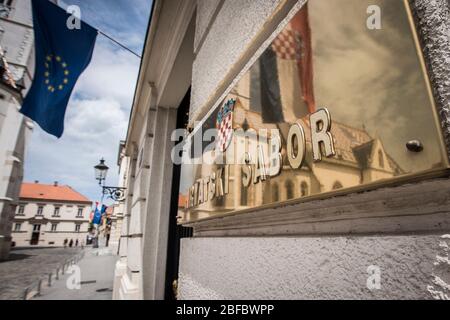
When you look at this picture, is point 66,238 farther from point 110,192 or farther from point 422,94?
point 422,94

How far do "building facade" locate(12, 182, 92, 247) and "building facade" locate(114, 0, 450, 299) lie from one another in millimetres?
48172

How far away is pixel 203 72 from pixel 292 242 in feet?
4.26

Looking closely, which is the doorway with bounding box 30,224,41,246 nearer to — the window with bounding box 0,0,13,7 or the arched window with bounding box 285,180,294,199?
the window with bounding box 0,0,13,7

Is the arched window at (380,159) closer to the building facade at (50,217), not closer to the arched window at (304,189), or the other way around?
the arched window at (304,189)

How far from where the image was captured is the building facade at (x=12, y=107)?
16.8 m

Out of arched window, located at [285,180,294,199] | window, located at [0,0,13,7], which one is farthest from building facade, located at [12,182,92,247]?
arched window, located at [285,180,294,199]

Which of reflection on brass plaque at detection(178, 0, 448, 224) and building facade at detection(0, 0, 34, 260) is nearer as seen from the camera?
reflection on brass plaque at detection(178, 0, 448, 224)

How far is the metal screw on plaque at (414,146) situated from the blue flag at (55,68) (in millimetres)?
4426

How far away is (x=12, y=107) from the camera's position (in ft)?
58.2

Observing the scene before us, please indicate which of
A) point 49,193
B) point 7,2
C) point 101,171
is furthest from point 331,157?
point 49,193

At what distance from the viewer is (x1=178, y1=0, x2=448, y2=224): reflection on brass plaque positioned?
14.6 inches

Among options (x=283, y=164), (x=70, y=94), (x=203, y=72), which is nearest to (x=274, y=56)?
(x=283, y=164)

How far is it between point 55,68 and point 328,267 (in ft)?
14.9

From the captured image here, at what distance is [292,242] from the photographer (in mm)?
664
